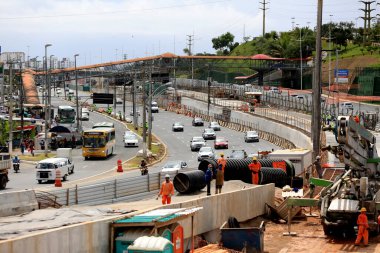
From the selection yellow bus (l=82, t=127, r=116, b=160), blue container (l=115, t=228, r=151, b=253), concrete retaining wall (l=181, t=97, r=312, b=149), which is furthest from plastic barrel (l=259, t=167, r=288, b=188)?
yellow bus (l=82, t=127, r=116, b=160)

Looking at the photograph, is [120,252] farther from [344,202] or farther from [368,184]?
[368,184]

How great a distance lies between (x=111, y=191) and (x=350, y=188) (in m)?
8.44

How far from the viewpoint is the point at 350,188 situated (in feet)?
95.5

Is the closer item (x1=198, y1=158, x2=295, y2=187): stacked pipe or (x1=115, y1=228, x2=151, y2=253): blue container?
(x1=115, y1=228, x2=151, y2=253): blue container

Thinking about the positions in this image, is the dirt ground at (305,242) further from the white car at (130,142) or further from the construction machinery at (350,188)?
the white car at (130,142)

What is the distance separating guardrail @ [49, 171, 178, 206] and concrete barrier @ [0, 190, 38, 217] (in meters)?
2.63

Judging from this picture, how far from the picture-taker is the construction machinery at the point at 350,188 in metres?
28.1

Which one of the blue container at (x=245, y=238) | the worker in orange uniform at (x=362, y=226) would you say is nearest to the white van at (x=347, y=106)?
the worker in orange uniform at (x=362, y=226)

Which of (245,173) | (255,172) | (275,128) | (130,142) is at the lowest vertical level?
(130,142)

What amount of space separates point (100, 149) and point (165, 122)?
4587 centimetres

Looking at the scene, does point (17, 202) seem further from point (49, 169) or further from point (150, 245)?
point (49, 169)

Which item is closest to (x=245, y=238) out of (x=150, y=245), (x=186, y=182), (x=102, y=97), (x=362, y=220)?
(x=362, y=220)

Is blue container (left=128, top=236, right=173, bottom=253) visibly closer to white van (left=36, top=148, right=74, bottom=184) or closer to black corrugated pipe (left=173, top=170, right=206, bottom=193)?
black corrugated pipe (left=173, top=170, right=206, bottom=193)

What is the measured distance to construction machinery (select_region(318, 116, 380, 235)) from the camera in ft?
92.2
